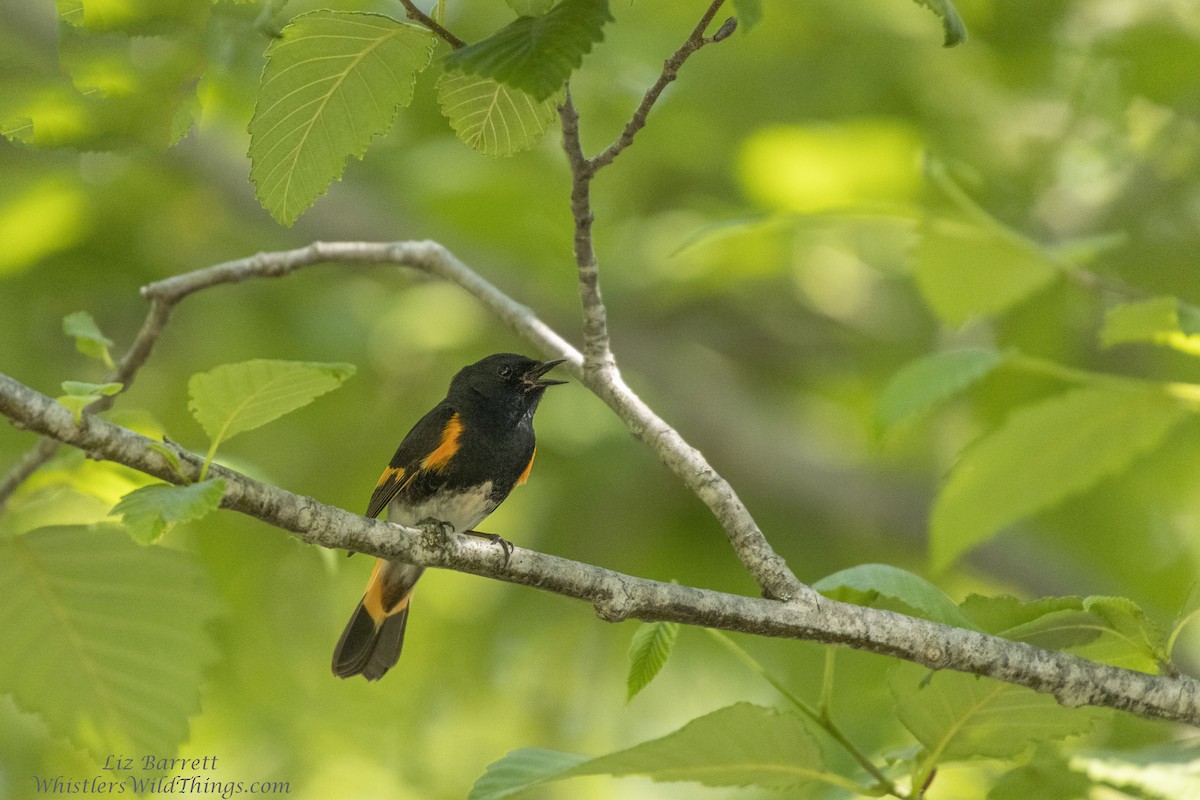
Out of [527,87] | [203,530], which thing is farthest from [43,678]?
[203,530]

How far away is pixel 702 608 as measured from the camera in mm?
2025

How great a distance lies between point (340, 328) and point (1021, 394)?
347 centimetres

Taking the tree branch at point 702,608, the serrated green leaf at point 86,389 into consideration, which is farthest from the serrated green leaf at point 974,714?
the serrated green leaf at point 86,389

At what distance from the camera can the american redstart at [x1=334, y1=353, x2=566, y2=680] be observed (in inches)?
150

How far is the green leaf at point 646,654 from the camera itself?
2.05 m

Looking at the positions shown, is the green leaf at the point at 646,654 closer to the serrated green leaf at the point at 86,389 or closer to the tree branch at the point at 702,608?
the tree branch at the point at 702,608

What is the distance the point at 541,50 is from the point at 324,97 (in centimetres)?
43

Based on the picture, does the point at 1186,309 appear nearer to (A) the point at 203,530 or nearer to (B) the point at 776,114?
(B) the point at 776,114

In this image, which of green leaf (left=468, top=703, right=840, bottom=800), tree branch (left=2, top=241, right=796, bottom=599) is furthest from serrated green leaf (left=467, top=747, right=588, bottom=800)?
tree branch (left=2, top=241, right=796, bottom=599)

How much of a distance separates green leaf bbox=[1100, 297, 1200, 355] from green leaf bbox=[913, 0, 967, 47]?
1.06 metres

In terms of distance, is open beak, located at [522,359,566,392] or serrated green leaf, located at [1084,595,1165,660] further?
open beak, located at [522,359,566,392]

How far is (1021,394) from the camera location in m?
5.02

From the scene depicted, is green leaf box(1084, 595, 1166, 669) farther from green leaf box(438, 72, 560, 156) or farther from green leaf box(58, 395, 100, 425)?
green leaf box(58, 395, 100, 425)

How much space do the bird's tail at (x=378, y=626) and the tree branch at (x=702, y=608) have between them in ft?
6.45
